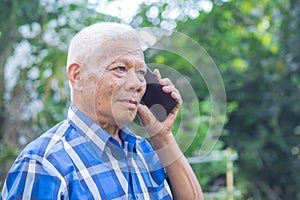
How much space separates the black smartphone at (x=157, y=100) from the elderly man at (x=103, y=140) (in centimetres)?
1

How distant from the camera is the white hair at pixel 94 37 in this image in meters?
1.45

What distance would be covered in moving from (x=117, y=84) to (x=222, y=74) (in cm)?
386

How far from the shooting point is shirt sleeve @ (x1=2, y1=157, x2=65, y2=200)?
1297 millimetres

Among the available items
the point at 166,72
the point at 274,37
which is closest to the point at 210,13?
the point at 274,37

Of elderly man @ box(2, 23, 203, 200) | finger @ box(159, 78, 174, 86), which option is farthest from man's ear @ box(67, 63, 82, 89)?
finger @ box(159, 78, 174, 86)

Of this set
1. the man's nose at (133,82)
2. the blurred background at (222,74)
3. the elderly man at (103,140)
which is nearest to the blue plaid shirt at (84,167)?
the elderly man at (103,140)

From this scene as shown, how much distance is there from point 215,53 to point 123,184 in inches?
148

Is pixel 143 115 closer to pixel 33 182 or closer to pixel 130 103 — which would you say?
pixel 130 103

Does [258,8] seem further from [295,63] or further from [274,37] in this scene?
[295,63]

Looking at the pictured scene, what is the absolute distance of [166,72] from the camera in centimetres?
170

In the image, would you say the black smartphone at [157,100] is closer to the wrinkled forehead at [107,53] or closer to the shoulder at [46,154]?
the wrinkled forehead at [107,53]

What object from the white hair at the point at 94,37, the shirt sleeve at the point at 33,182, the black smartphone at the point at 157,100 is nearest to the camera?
the shirt sleeve at the point at 33,182

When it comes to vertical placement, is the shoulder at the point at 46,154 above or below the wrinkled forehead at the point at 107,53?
below

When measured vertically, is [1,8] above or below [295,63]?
above
